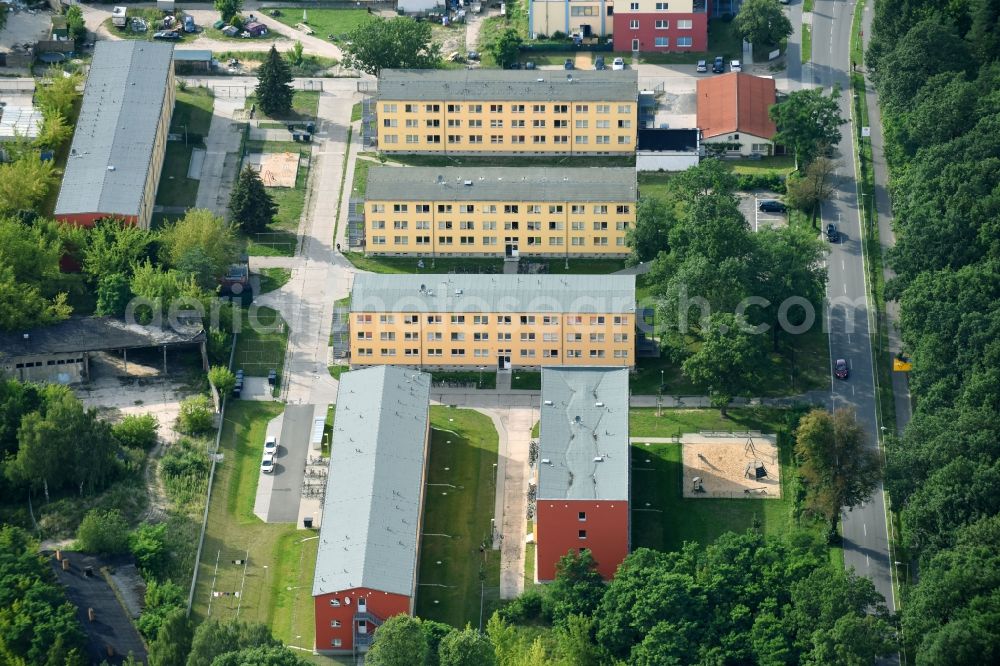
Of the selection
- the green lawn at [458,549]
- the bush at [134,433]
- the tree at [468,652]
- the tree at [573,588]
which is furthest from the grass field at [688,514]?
the bush at [134,433]

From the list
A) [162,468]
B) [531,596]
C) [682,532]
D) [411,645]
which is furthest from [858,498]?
[162,468]

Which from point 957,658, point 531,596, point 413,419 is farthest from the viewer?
point 413,419

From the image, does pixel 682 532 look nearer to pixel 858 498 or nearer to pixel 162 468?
pixel 858 498

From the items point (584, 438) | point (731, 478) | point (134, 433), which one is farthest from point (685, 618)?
point (134, 433)

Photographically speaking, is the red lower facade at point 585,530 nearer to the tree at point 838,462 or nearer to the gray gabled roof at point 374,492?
the gray gabled roof at point 374,492

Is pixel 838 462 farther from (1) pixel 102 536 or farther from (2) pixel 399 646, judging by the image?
(1) pixel 102 536

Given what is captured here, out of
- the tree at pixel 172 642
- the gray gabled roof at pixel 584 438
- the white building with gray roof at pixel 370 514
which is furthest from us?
the gray gabled roof at pixel 584 438
